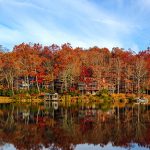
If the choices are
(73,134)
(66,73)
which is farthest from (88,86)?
(73,134)

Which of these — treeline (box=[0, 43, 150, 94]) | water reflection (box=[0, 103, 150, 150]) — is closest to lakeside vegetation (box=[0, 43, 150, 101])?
treeline (box=[0, 43, 150, 94])

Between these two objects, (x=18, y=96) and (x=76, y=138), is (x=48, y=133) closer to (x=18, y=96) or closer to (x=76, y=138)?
(x=76, y=138)

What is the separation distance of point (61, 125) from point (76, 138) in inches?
311

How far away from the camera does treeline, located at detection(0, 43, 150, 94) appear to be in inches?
3329

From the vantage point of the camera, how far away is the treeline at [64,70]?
84.6 meters

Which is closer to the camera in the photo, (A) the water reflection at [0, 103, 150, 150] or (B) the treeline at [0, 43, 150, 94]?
(A) the water reflection at [0, 103, 150, 150]

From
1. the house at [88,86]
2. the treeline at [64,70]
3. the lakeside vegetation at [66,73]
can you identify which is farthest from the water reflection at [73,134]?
the house at [88,86]

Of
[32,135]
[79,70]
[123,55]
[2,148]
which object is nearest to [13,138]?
[32,135]

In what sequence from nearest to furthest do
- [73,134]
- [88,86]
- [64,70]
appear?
[73,134] < [64,70] < [88,86]

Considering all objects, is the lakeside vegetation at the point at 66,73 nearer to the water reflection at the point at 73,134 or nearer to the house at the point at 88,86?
the house at the point at 88,86

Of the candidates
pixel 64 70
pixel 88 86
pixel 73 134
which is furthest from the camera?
pixel 88 86

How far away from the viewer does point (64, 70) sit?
85625 millimetres

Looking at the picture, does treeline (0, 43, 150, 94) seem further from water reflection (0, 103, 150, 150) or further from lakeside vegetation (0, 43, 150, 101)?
water reflection (0, 103, 150, 150)

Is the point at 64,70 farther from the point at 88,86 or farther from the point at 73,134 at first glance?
the point at 73,134
